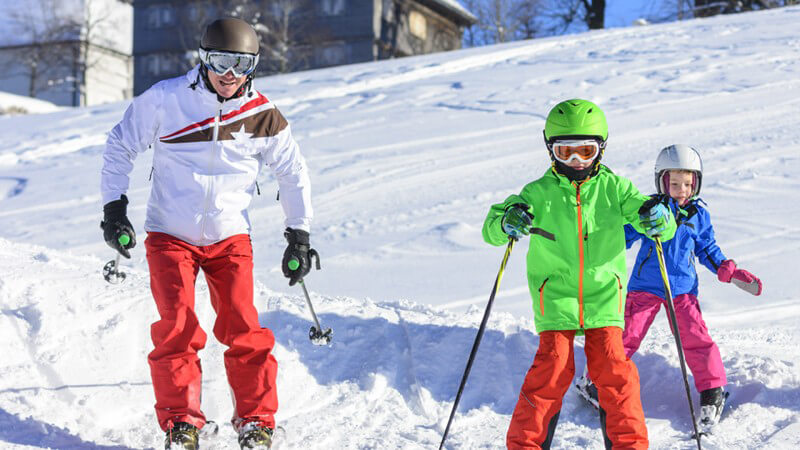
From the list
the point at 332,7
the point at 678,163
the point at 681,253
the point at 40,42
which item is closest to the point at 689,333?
the point at 681,253

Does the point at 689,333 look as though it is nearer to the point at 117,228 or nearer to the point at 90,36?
the point at 117,228

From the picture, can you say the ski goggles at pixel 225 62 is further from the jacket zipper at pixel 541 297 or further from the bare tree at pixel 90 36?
the bare tree at pixel 90 36

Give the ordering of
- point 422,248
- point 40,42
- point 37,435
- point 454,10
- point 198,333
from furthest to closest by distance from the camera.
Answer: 1. point 454,10
2. point 40,42
3. point 422,248
4. point 37,435
5. point 198,333

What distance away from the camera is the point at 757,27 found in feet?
55.7

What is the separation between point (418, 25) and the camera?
40656 mm

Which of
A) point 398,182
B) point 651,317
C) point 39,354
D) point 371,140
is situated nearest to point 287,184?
point 39,354

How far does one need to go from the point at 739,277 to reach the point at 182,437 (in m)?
2.65

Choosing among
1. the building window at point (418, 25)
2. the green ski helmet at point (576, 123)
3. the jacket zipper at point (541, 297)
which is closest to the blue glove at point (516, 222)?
the jacket zipper at point (541, 297)

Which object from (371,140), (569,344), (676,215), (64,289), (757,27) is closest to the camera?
(569,344)

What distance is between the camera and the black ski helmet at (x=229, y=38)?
352cm

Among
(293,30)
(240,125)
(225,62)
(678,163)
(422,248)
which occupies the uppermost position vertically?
(293,30)

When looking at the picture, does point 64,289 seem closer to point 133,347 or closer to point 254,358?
point 133,347

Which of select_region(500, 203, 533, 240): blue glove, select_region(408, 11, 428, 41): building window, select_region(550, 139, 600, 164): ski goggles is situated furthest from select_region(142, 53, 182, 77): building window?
select_region(500, 203, 533, 240): blue glove

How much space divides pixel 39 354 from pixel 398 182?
6493 millimetres
